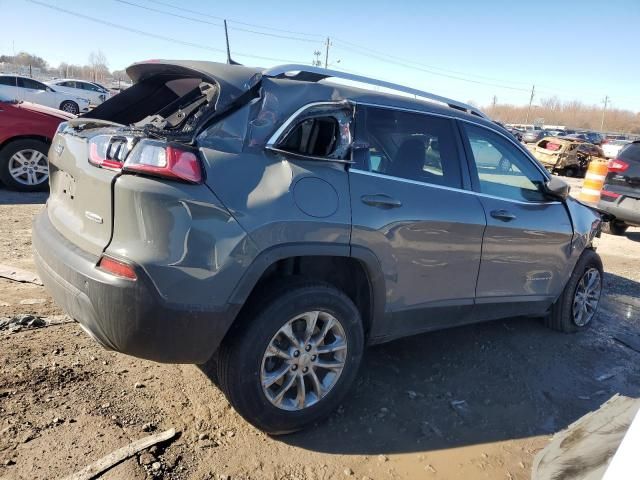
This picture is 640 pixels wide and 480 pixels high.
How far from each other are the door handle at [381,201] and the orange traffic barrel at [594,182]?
8.82 m

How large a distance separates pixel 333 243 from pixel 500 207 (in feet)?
5.01

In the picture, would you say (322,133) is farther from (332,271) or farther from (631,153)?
(631,153)

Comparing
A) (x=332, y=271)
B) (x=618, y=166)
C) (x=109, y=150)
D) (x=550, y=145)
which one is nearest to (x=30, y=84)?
(x=550, y=145)

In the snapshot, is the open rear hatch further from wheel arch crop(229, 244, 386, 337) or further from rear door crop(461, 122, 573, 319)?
rear door crop(461, 122, 573, 319)

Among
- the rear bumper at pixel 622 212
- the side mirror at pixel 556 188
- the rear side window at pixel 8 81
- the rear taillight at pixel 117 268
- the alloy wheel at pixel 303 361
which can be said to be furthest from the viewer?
the rear side window at pixel 8 81

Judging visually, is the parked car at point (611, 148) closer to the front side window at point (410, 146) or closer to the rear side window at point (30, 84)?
the front side window at point (410, 146)

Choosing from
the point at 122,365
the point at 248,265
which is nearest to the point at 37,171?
the point at 122,365

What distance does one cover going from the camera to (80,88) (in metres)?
27.2

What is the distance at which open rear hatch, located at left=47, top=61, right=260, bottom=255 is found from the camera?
99.1 inches

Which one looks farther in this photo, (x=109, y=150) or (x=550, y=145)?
(x=550, y=145)

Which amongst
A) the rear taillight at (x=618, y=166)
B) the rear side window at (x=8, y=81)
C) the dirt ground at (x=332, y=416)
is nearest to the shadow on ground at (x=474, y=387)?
the dirt ground at (x=332, y=416)

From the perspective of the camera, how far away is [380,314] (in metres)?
3.11

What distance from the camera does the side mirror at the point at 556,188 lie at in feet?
13.4

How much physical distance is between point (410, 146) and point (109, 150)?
177cm
